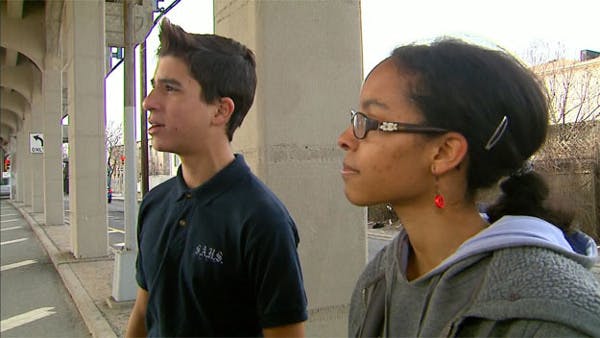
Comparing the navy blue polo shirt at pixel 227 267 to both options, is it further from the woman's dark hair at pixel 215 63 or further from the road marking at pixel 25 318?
the road marking at pixel 25 318

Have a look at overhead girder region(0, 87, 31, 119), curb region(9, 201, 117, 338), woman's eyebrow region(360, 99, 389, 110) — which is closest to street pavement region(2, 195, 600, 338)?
curb region(9, 201, 117, 338)

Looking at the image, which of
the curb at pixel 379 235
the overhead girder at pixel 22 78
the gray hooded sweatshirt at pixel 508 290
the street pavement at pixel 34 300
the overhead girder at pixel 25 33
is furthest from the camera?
the overhead girder at pixel 22 78

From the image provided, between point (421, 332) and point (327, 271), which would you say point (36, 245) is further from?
point (421, 332)

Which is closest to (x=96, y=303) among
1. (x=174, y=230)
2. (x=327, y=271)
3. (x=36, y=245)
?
(x=327, y=271)

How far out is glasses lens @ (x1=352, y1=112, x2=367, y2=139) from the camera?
143 centimetres

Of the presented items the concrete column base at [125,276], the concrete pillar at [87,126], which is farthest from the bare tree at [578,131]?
the concrete pillar at [87,126]

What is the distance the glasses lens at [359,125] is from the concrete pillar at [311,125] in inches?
74.6

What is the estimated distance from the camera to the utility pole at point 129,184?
21.5ft

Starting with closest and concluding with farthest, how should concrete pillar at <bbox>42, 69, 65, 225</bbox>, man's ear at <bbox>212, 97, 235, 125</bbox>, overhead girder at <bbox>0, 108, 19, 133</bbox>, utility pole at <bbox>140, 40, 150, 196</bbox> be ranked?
man's ear at <bbox>212, 97, 235, 125</bbox>, utility pole at <bbox>140, 40, 150, 196</bbox>, concrete pillar at <bbox>42, 69, 65, 225</bbox>, overhead girder at <bbox>0, 108, 19, 133</bbox>

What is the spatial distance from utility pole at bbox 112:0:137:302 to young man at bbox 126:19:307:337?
461 cm

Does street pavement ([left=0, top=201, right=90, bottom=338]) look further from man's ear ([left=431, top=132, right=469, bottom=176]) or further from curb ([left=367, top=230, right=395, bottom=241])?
curb ([left=367, top=230, right=395, bottom=241])

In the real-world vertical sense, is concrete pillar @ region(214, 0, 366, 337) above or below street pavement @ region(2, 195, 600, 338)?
above

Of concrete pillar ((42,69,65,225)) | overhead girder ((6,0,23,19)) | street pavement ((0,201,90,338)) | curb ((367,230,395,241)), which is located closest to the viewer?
street pavement ((0,201,90,338))

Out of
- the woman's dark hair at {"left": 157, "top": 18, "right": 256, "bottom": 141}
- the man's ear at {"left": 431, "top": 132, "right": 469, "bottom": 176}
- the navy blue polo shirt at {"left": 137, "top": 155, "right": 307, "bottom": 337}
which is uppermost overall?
the woman's dark hair at {"left": 157, "top": 18, "right": 256, "bottom": 141}
